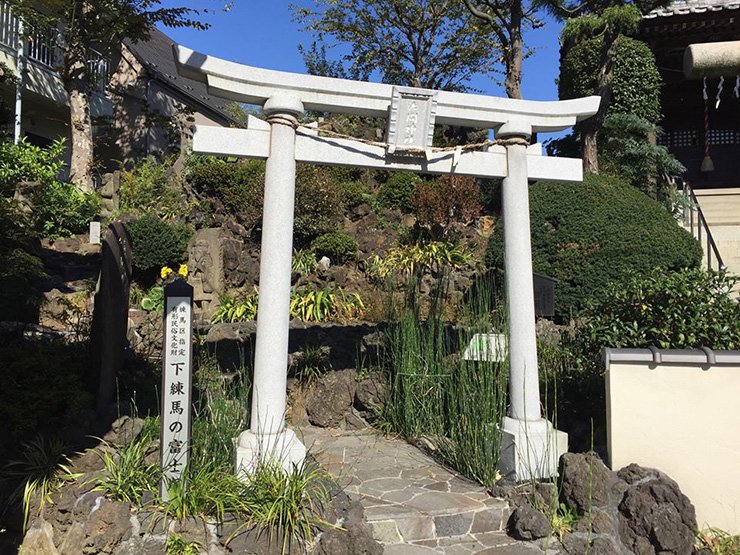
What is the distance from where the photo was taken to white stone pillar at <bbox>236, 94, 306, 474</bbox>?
362 centimetres

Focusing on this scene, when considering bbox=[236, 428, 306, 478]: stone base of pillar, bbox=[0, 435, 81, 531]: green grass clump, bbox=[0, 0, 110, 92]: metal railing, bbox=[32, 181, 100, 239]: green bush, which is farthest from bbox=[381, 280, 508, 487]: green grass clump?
bbox=[0, 0, 110, 92]: metal railing

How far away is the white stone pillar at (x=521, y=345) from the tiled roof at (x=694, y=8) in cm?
862

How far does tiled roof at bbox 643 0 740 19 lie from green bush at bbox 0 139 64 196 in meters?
11.6

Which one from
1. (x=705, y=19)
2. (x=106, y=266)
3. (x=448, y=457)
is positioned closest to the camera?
(x=106, y=266)

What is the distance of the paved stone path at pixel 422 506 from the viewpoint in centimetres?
→ 335

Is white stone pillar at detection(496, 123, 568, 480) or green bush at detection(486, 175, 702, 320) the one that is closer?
white stone pillar at detection(496, 123, 568, 480)

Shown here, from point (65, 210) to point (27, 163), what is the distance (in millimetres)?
992

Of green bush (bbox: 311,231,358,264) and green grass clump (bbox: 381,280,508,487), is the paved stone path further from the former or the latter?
green bush (bbox: 311,231,358,264)

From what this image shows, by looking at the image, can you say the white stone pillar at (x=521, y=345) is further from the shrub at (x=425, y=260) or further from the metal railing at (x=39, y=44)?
the metal railing at (x=39, y=44)

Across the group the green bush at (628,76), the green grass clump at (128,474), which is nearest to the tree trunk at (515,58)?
the green bush at (628,76)

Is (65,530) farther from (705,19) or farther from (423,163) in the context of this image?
(705,19)

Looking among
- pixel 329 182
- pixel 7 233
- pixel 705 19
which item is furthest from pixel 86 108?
pixel 705 19

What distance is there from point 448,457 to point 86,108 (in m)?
10.5

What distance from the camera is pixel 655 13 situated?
1057 cm
